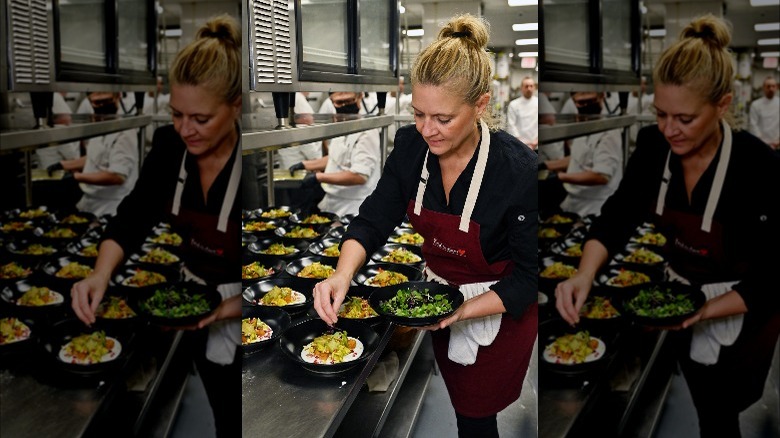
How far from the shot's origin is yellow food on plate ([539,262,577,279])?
1.84m

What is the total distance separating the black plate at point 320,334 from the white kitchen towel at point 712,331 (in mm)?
Answer: 829

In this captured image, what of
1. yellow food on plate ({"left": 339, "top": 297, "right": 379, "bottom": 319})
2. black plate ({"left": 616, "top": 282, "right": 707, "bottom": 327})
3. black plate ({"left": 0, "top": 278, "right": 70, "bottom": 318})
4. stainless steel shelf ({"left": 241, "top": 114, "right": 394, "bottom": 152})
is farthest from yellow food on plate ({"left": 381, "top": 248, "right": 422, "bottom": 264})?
black plate ({"left": 0, "top": 278, "right": 70, "bottom": 318})

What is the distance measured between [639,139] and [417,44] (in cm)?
65

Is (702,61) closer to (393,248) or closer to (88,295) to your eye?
(393,248)

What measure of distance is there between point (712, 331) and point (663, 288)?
6.8 inches

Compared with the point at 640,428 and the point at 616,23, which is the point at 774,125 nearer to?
the point at 616,23

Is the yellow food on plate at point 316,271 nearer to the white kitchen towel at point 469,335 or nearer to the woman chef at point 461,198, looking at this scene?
the woman chef at point 461,198

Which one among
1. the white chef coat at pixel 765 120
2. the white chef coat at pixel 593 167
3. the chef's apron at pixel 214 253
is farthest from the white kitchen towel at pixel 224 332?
the white chef coat at pixel 765 120

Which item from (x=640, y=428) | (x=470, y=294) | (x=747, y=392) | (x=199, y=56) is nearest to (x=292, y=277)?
(x=470, y=294)

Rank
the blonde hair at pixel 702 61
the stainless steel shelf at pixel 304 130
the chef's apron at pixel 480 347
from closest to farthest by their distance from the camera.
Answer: the stainless steel shelf at pixel 304 130 → the blonde hair at pixel 702 61 → the chef's apron at pixel 480 347

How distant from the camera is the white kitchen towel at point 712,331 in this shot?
67.7 inches

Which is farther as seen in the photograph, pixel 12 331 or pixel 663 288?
pixel 663 288

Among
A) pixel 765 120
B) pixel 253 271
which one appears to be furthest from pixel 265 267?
pixel 765 120

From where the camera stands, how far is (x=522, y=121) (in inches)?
69.7
